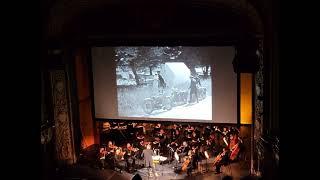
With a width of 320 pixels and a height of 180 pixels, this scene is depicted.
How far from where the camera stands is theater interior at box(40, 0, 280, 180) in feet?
34.0

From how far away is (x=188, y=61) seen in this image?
11094 millimetres

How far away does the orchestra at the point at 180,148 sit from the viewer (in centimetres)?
1061

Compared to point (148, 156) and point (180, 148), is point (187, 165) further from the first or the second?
point (148, 156)

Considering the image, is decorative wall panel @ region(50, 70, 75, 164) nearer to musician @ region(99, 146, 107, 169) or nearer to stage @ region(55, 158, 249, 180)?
stage @ region(55, 158, 249, 180)

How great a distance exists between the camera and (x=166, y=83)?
11.3m

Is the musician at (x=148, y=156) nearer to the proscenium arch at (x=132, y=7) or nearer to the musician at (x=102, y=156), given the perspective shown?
the musician at (x=102, y=156)

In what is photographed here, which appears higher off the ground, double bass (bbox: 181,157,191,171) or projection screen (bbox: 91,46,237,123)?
projection screen (bbox: 91,46,237,123)

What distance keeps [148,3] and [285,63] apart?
646 cm

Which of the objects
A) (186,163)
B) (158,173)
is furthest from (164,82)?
(158,173)

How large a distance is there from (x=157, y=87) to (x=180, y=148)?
1.65m

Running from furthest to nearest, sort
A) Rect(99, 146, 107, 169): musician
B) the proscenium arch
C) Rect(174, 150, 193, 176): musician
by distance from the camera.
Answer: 1. Rect(99, 146, 107, 169): musician
2. Rect(174, 150, 193, 176): musician
3. the proscenium arch

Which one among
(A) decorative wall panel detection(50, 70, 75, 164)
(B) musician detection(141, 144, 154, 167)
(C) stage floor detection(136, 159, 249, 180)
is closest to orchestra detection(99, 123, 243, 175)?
(B) musician detection(141, 144, 154, 167)

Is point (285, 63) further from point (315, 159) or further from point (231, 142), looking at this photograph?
point (231, 142)

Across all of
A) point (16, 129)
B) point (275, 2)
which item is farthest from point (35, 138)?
point (275, 2)
